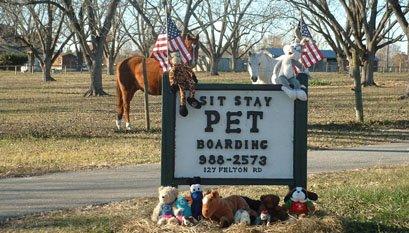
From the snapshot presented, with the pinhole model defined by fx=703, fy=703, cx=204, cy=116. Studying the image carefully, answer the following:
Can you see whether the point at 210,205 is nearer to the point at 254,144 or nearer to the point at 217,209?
the point at 217,209

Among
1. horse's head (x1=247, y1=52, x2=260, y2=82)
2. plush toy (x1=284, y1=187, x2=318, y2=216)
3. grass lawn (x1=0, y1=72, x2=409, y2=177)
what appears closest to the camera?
plush toy (x1=284, y1=187, x2=318, y2=216)

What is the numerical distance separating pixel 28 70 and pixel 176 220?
98007mm

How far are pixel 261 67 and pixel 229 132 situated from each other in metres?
5.59

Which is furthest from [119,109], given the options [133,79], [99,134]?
[99,134]

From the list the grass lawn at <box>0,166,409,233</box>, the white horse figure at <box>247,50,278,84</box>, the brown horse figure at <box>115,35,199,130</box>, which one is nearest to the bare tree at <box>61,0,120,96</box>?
the brown horse figure at <box>115,35,199,130</box>

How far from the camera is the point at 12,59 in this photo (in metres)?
103

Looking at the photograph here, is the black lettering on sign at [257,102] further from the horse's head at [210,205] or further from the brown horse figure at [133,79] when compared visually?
the brown horse figure at [133,79]

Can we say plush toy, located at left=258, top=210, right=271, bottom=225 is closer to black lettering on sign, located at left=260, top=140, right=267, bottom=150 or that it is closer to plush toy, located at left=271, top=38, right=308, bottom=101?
black lettering on sign, located at left=260, top=140, right=267, bottom=150

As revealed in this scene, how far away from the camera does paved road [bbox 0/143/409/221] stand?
8633 mm

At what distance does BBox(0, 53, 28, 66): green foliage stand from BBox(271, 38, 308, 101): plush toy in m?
97.1

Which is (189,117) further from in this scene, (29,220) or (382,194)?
(382,194)

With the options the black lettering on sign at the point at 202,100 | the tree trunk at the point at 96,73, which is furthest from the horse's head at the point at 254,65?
the tree trunk at the point at 96,73

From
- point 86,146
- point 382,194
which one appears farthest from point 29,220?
point 86,146

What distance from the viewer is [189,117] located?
22.7 feet
